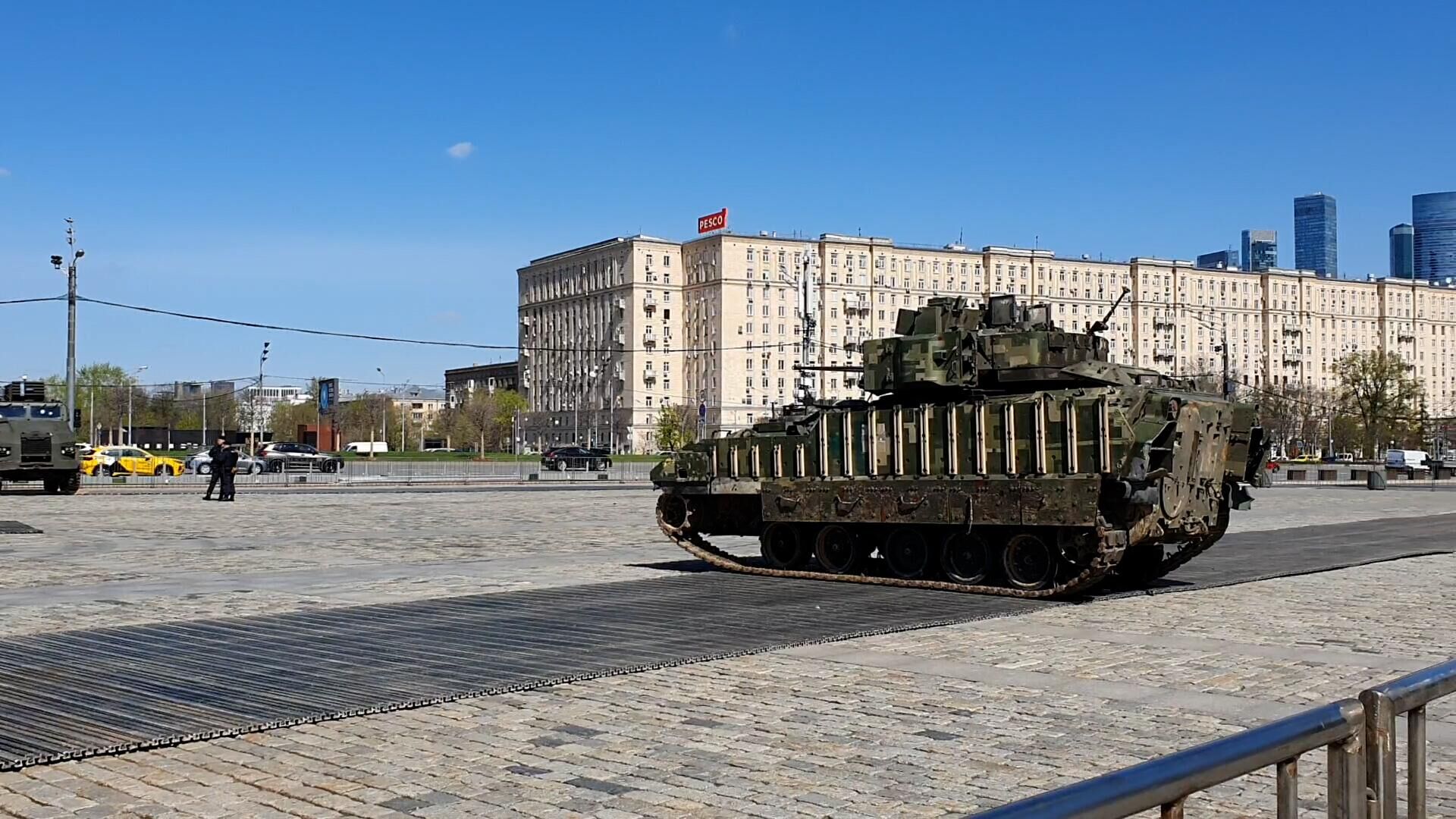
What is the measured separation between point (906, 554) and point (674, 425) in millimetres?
97612

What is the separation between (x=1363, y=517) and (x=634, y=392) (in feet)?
342

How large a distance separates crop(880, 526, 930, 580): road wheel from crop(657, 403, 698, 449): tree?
88239 millimetres

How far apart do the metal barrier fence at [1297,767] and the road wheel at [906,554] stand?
1295 centimetres

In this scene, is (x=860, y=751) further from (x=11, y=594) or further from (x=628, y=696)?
(x=11, y=594)

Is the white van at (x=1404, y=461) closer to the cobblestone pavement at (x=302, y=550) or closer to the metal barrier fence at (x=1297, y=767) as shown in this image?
the cobblestone pavement at (x=302, y=550)

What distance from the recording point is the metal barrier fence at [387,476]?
54.4m

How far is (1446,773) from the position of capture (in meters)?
7.37

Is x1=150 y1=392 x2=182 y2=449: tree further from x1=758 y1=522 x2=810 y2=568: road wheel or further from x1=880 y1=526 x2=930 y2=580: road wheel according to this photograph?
x1=880 y1=526 x2=930 y2=580: road wheel

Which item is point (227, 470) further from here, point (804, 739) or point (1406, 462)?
point (1406, 462)

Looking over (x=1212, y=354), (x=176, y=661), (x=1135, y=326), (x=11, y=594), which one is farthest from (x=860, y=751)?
(x=1212, y=354)

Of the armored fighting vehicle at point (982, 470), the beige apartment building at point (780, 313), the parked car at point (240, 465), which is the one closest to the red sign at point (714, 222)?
the beige apartment building at point (780, 313)

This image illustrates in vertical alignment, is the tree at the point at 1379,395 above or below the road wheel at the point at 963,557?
above

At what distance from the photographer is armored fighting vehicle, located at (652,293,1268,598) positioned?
630 inches

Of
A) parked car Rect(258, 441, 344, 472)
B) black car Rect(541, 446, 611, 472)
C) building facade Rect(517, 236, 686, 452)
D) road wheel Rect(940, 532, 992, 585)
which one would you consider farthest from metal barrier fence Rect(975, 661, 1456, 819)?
building facade Rect(517, 236, 686, 452)
